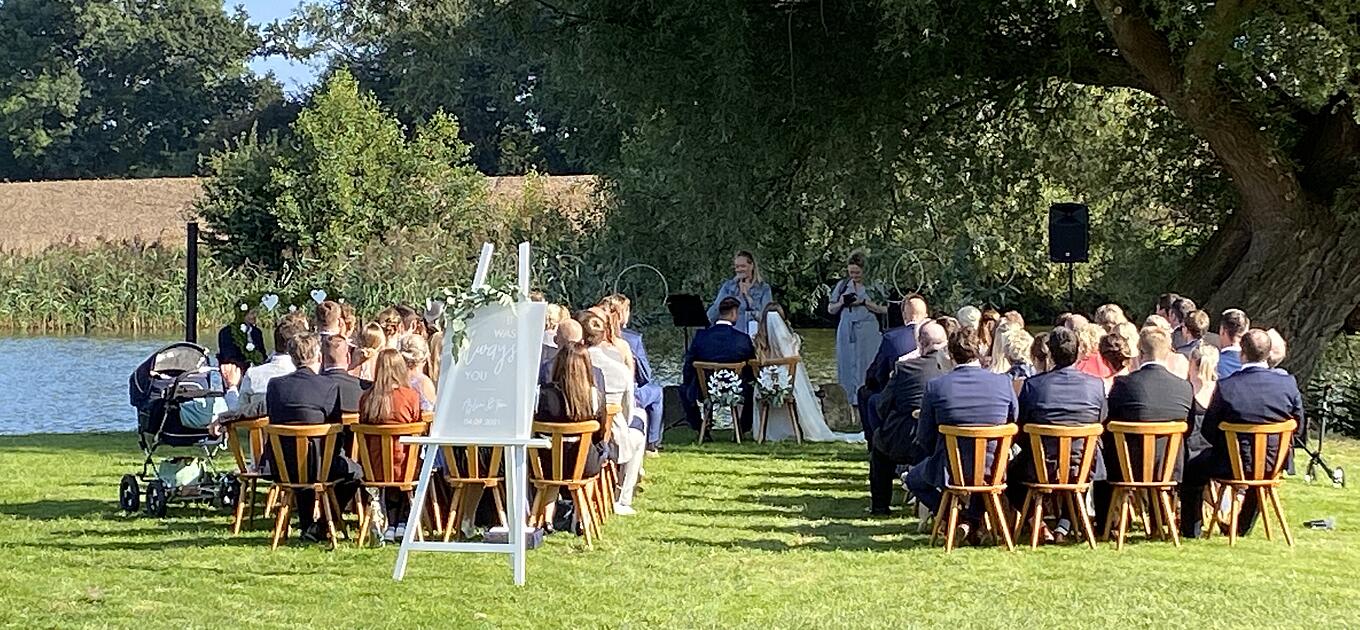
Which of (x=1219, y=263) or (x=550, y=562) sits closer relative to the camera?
(x=550, y=562)

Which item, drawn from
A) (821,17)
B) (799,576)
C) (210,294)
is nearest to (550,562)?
(799,576)

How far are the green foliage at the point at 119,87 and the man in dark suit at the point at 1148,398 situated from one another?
5112cm

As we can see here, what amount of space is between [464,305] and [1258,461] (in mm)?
4036

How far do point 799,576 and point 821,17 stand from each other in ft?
24.4

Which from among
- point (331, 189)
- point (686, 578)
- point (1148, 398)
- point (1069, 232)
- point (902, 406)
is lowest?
point (686, 578)

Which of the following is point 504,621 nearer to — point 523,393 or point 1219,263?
point 523,393

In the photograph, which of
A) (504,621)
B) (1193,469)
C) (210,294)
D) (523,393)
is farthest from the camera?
(210,294)

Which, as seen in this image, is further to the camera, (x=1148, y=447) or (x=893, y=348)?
(x=893, y=348)

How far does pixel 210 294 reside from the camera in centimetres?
2988

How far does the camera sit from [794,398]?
13.7 m

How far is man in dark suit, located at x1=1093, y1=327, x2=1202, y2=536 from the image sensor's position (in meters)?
8.23

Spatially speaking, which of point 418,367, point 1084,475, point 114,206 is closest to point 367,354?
point 418,367

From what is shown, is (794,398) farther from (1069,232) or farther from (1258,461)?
(1258,461)

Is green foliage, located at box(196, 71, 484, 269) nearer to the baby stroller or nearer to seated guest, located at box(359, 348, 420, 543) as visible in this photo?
the baby stroller
